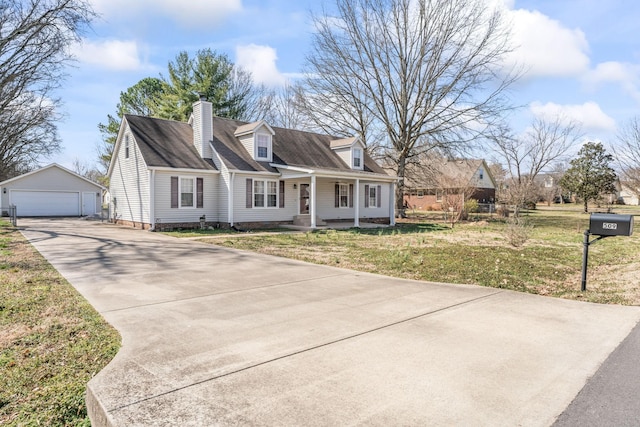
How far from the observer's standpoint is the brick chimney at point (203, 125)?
19156mm

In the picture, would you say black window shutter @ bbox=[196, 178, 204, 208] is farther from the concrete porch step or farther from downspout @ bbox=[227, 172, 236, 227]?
the concrete porch step

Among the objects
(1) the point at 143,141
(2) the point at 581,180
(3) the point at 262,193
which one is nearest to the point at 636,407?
(3) the point at 262,193

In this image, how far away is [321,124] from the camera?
94.6ft

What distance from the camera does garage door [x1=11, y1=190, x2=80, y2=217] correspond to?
28234mm

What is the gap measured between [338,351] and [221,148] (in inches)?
667

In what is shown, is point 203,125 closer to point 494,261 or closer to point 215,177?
point 215,177

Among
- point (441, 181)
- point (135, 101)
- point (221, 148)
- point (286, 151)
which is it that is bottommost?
point (441, 181)

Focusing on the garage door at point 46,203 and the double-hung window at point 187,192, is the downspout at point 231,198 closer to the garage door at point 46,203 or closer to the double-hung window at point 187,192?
the double-hung window at point 187,192

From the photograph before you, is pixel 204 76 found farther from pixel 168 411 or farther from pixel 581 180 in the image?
pixel 581 180

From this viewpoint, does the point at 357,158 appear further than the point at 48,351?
Yes

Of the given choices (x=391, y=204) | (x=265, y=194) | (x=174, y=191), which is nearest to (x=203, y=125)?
(x=174, y=191)

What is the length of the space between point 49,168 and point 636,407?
34.6 meters

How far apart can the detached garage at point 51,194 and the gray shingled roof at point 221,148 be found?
14285 millimetres

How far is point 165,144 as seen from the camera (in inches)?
742
